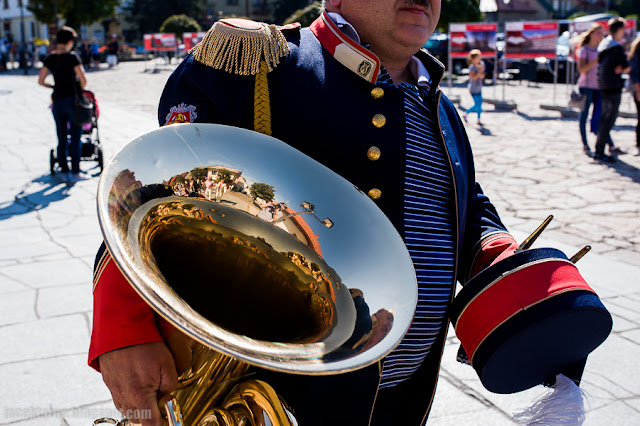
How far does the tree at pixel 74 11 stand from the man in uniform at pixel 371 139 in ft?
116

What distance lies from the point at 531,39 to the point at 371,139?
40.1ft

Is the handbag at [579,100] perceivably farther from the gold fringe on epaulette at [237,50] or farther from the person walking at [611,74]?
the gold fringe on epaulette at [237,50]

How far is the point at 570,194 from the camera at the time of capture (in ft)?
20.0

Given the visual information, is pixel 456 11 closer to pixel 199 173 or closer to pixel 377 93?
pixel 377 93

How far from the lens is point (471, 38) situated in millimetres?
13336

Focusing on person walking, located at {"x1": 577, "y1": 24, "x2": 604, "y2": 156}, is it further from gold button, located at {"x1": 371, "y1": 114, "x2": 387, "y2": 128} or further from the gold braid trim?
the gold braid trim

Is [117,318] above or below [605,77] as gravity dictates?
below

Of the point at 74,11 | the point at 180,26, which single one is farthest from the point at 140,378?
the point at 74,11

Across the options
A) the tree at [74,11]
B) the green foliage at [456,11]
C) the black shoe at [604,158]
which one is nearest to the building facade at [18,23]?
the tree at [74,11]

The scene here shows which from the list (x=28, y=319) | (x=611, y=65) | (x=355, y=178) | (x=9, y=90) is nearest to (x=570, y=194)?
(x=611, y=65)

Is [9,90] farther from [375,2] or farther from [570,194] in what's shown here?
[375,2]

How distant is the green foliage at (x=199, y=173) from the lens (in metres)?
1.09

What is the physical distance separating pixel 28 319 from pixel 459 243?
2.75m

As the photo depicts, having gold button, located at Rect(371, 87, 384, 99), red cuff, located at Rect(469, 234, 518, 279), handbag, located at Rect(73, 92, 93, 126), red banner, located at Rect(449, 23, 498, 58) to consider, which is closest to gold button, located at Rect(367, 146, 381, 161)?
gold button, located at Rect(371, 87, 384, 99)
